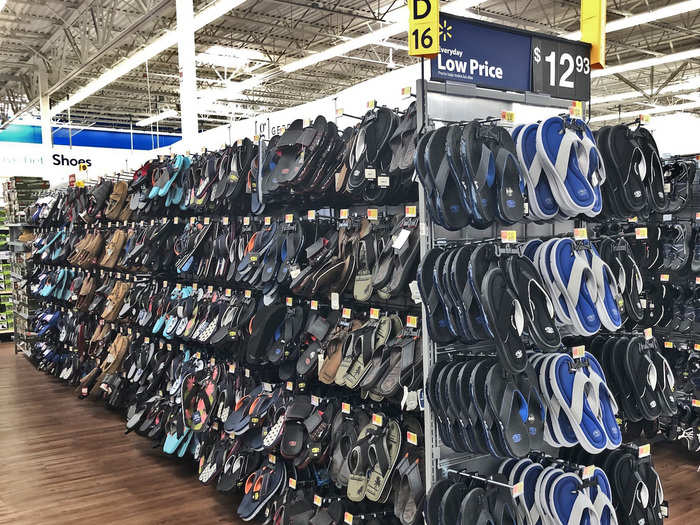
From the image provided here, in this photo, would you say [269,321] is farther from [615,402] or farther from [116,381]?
[116,381]

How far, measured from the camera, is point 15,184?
1017 cm

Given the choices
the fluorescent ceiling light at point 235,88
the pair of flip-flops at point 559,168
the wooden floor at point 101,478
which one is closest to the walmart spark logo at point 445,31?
the pair of flip-flops at point 559,168

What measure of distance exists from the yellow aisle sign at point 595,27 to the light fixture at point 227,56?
9.96 metres

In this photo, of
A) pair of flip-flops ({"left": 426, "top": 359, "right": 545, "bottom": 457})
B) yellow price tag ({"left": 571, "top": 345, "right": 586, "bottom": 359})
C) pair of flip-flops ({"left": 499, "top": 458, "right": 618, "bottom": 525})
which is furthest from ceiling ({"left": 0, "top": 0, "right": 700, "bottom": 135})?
pair of flip-flops ({"left": 499, "top": 458, "right": 618, "bottom": 525})

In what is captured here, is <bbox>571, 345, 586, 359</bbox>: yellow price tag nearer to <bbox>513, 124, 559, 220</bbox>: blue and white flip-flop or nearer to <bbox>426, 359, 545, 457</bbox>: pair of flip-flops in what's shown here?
<bbox>426, 359, 545, 457</bbox>: pair of flip-flops

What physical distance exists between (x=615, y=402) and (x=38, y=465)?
4.58 metres

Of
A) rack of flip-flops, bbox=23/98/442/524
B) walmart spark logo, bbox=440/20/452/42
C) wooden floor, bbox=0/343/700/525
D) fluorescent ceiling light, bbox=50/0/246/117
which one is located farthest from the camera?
fluorescent ceiling light, bbox=50/0/246/117

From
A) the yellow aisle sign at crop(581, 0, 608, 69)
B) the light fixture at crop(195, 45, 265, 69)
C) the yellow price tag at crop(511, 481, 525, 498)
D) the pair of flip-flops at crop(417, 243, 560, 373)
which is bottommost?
the yellow price tag at crop(511, 481, 525, 498)

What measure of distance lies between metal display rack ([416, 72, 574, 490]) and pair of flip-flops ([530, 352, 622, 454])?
0.34 metres

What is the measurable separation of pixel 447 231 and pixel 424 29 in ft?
3.00

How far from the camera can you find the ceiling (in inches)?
435

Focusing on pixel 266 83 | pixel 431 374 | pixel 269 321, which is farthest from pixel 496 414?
pixel 266 83

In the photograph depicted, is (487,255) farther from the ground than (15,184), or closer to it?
closer to it

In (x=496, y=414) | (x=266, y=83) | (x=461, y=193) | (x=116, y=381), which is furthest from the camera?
(x=266, y=83)
